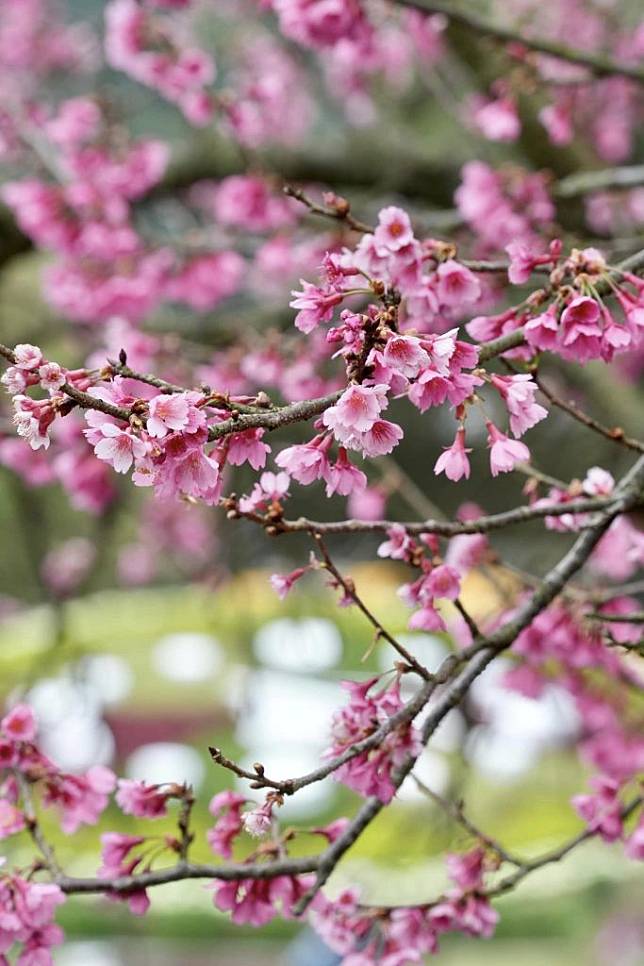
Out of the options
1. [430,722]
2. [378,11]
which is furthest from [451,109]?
[430,722]

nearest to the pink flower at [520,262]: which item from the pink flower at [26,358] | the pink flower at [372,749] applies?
the pink flower at [372,749]

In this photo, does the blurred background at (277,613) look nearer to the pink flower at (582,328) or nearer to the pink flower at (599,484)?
the pink flower at (599,484)

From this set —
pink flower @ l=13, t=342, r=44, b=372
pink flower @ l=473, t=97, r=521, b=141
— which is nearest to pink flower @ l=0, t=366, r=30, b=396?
pink flower @ l=13, t=342, r=44, b=372

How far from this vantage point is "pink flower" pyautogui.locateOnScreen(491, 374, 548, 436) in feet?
4.81

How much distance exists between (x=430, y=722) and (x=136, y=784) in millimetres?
A: 515

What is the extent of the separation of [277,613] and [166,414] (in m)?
5.37

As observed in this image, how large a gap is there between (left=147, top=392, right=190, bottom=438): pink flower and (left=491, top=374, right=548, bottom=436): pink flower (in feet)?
1.34

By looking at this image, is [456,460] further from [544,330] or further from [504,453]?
[544,330]

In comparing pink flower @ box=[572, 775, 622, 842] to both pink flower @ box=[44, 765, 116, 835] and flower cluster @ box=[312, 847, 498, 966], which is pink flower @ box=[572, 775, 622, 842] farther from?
pink flower @ box=[44, 765, 116, 835]

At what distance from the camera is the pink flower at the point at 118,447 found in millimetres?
1253

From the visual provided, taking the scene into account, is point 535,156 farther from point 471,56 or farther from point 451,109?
point 451,109

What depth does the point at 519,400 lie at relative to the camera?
147cm

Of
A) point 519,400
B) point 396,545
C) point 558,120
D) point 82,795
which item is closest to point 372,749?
point 396,545

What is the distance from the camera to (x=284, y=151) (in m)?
4.62
